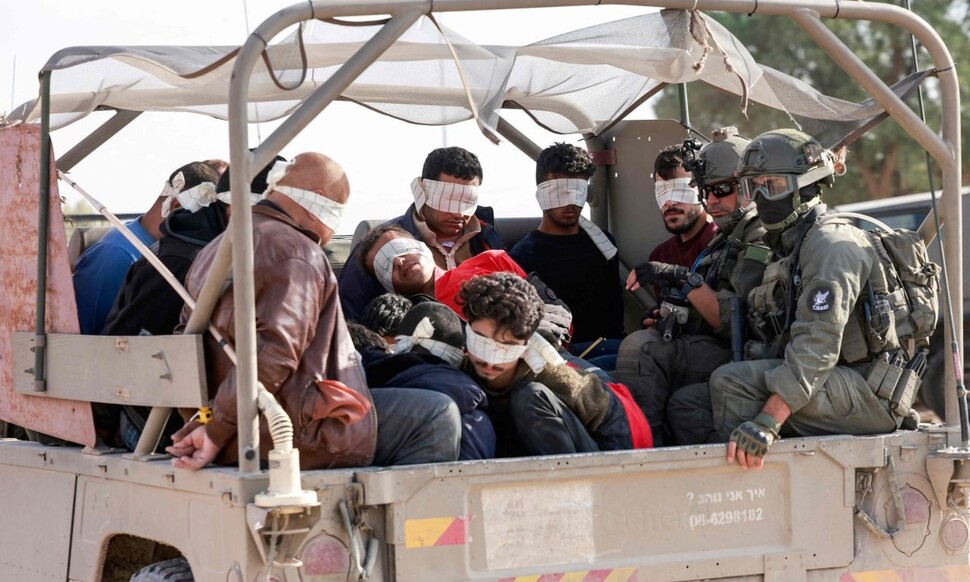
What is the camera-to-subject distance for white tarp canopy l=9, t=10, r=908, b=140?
4.34 metres

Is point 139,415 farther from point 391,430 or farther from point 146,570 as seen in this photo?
point 391,430

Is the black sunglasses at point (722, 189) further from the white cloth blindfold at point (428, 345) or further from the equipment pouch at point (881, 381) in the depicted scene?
the white cloth blindfold at point (428, 345)

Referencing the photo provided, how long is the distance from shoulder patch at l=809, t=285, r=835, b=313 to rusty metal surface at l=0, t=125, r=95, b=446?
249 centimetres

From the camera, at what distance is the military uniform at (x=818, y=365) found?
15.3ft

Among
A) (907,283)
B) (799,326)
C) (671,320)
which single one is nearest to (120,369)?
(671,320)

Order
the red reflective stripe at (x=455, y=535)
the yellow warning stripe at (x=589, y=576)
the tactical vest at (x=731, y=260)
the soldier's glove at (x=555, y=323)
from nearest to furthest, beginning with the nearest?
the red reflective stripe at (x=455, y=535) → the yellow warning stripe at (x=589, y=576) → the soldier's glove at (x=555, y=323) → the tactical vest at (x=731, y=260)

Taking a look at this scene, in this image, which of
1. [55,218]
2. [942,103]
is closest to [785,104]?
[942,103]

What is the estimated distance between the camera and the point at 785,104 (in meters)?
5.22

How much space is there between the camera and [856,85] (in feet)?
83.4

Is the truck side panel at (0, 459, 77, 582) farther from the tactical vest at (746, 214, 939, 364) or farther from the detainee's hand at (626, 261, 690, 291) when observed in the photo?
the tactical vest at (746, 214, 939, 364)

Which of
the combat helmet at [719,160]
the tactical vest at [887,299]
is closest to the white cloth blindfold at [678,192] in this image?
the combat helmet at [719,160]

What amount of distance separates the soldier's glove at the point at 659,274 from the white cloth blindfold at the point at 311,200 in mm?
1673

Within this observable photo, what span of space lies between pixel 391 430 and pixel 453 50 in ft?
3.97

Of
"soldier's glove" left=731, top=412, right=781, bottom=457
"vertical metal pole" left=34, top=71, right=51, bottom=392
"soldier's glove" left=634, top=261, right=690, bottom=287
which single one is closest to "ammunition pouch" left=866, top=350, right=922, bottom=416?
"soldier's glove" left=731, top=412, right=781, bottom=457
